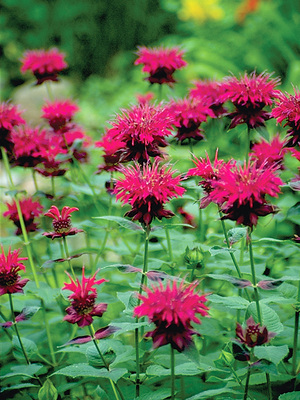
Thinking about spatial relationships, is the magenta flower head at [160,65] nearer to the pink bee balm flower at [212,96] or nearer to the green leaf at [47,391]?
the pink bee balm flower at [212,96]

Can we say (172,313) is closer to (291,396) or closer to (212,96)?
(291,396)

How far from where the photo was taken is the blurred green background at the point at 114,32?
15.8 feet

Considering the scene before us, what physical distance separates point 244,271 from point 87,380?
501 mm

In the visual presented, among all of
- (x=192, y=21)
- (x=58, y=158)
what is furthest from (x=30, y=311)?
(x=192, y=21)

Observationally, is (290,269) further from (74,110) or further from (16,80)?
(16,80)

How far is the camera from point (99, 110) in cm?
500

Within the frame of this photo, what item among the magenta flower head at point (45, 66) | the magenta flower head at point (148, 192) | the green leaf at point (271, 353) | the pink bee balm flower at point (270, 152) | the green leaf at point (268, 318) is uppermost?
the magenta flower head at point (45, 66)

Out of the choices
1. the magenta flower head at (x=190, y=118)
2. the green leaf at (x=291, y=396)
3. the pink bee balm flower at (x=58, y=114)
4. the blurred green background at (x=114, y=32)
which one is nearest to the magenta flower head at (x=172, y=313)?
the green leaf at (x=291, y=396)

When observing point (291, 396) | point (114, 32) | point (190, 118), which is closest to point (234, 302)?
point (291, 396)

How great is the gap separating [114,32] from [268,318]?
5.81 metres

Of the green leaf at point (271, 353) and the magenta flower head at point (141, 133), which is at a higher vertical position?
the magenta flower head at point (141, 133)

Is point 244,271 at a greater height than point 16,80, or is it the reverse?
point 16,80

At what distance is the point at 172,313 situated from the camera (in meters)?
0.85

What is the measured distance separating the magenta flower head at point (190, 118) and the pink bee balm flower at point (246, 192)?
44 centimetres
